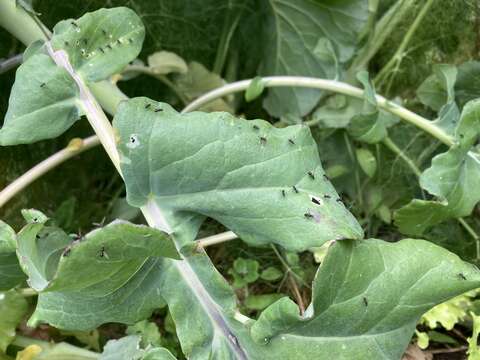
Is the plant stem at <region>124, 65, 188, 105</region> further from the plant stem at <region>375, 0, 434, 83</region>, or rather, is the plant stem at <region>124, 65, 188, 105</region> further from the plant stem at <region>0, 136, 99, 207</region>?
the plant stem at <region>375, 0, 434, 83</region>

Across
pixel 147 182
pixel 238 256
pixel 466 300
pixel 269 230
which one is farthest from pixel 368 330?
pixel 238 256

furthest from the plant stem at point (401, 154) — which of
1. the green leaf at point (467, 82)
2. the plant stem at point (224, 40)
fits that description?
the plant stem at point (224, 40)

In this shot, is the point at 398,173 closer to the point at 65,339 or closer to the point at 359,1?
the point at 359,1

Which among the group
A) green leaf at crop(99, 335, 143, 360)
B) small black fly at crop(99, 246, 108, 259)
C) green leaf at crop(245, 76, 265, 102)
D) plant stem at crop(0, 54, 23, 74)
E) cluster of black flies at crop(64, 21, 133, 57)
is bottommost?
green leaf at crop(99, 335, 143, 360)

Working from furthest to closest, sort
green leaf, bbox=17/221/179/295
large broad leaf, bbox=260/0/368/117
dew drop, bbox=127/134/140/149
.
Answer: large broad leaf, bbox=260/0/368/117, dew drop, bbox=127/134/140/149, green leaf, bbox=17/221/179/295

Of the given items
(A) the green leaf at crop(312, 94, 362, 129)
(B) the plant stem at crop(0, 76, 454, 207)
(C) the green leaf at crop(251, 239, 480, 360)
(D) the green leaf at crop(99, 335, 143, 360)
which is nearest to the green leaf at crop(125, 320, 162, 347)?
(D) the green leaf at crop(99, 335, 143, 360)

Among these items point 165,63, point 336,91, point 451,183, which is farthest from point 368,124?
point 165,63

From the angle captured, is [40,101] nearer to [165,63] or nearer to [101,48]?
[101,48]
